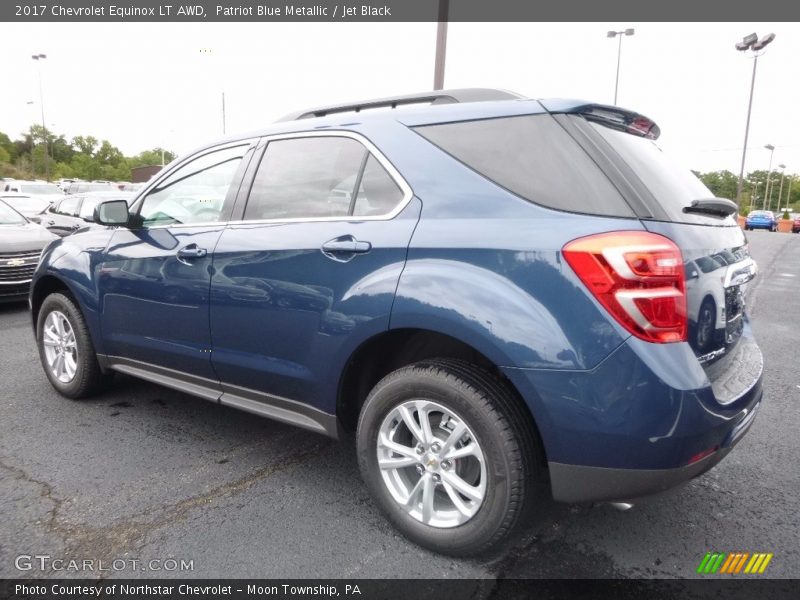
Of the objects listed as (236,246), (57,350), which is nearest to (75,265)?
(57,350)

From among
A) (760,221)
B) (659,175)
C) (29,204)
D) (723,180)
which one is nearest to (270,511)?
(659,175)

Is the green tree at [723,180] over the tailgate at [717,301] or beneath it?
over

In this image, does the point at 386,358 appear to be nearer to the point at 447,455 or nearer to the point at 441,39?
the point at 447,455

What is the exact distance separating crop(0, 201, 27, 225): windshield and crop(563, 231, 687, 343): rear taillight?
28.7ft

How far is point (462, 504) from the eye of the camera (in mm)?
2287

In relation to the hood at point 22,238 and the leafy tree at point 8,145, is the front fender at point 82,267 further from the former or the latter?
the leafy tree at point 8,145

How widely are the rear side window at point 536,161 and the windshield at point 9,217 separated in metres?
8.06

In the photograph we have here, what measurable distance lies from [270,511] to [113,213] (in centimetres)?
206

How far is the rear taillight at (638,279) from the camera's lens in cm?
190

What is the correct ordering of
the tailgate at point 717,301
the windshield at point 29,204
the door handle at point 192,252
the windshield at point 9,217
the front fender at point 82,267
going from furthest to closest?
1. the windshield at point 29,204
2. the windshield at point 9,217
3. the front fender at point 82,267
4. the door handle at point 192,252
5. the tailgate at point 717,301

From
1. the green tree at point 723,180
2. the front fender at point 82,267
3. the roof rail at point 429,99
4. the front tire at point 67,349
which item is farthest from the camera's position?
the green tree at point 723,180

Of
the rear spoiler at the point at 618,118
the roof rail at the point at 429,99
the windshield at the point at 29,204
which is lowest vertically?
the windshield at the point at 29,204

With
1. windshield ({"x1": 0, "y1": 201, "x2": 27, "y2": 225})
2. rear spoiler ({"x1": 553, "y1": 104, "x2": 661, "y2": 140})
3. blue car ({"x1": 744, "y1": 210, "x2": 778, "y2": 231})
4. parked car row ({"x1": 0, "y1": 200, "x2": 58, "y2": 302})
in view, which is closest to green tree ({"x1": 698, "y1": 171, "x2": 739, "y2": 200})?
blue car ({"x1": 744, "y1": 210, "x2": 778, "y2": 231})

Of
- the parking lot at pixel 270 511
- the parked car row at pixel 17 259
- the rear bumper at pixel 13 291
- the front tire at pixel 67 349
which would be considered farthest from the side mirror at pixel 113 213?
the parked car row at pixel 17 259
